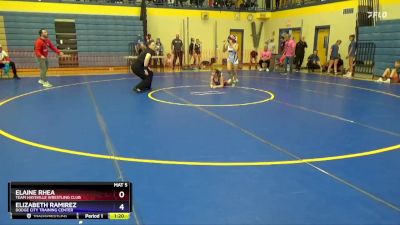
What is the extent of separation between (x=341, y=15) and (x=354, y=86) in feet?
25.1

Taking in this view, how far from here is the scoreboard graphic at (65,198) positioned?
201cm

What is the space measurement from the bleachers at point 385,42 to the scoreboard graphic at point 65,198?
605 inches

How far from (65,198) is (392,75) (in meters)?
14.5

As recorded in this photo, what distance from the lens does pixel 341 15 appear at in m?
18.4

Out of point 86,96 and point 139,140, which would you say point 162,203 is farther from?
point 86,96

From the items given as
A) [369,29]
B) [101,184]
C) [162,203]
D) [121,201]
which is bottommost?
[162,203]

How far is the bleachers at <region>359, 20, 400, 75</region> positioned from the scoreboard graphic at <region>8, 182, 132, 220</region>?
15375 millimetres

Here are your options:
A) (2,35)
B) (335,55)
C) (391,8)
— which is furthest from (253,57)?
(2,35)

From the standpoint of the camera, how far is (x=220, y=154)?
5.07m

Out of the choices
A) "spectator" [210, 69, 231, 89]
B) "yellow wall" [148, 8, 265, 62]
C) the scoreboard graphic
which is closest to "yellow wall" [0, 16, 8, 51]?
"yellow wall" [148, 8, 265, 62]

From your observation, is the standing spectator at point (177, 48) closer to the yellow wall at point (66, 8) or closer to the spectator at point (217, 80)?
the yellow wall at point (66, 8)

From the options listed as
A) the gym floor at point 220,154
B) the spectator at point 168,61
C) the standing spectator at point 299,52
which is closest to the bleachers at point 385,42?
the standing spectator at point 299,52

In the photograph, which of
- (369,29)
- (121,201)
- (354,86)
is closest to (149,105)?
(121,201)

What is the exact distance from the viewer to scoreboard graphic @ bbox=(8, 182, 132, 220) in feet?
6.59
